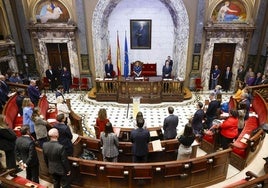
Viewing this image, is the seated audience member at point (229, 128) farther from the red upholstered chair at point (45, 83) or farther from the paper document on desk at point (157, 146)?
the red upholstered chair at point (45, 83)

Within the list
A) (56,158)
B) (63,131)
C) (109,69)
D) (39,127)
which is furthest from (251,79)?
(56,158)

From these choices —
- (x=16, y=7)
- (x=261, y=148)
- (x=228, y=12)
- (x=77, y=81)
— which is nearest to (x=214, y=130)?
(x=261, y=148)

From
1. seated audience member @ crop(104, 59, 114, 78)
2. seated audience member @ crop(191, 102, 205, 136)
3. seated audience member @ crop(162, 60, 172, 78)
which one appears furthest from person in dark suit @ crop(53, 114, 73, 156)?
seated audience member @ crop(162, 60, 172, 78)

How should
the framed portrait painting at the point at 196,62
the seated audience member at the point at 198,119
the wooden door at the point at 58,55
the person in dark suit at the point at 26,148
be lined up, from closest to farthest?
the person in dark suit at the point at 26,148 < the seated audience member at the point at 198,119 < the framed portrait painting at the point at 196,62 < the wooden door at the point at 58,55

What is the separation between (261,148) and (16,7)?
1216 centimetres

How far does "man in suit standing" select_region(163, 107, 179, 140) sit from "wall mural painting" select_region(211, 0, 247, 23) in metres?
7.50

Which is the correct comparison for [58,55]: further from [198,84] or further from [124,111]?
[198,84]

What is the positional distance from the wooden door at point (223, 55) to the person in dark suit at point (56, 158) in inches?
397

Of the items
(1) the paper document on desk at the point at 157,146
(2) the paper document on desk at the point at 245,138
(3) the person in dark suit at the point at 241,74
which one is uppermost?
(3) the person in dark suit at the point at 241,74

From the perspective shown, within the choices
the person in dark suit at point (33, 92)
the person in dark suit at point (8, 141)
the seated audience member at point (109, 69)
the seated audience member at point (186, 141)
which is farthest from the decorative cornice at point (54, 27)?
the seated audience member at point (186, 141)

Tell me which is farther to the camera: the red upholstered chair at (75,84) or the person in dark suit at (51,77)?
the red upholstered chair at (75,84)

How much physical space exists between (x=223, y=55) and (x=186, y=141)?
8663 millimetres

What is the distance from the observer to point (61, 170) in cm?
430

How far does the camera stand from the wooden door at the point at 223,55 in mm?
11844
